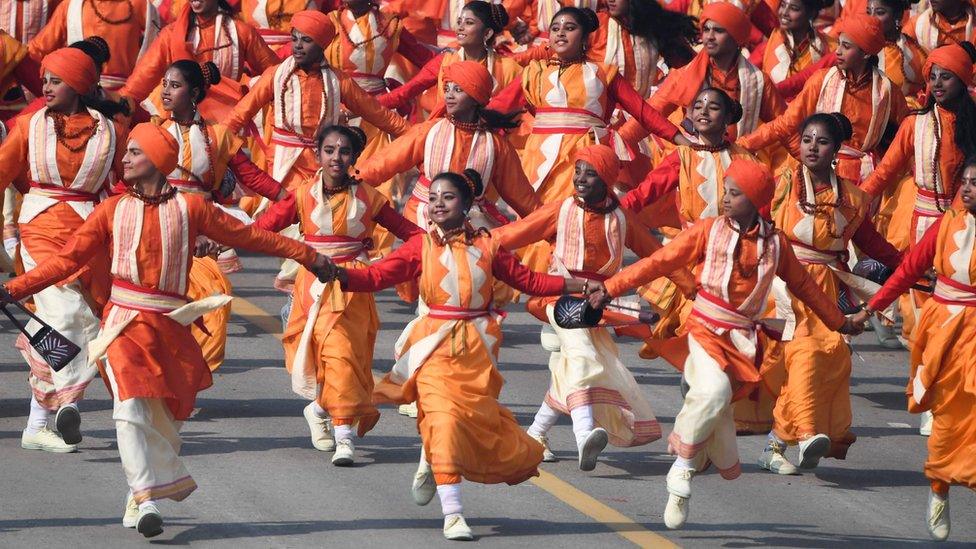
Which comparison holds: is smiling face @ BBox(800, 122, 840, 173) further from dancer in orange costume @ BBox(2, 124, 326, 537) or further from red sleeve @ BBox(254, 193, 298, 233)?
dancer in orange costume @ BBox(2, 124, 326, 537)

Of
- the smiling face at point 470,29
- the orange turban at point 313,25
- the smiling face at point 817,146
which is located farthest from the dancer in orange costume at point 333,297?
the smiling face at point 470,29

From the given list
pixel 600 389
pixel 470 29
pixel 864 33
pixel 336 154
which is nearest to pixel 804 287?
pixel 600 389

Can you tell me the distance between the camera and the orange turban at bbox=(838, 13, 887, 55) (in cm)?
1347

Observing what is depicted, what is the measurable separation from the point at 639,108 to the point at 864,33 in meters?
1.51

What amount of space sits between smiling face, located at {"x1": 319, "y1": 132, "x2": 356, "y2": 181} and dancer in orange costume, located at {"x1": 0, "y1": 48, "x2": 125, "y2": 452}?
1.05m

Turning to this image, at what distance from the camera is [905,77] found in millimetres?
15070

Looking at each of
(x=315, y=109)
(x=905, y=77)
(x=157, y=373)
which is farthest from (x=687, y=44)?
(x=157, y=373)

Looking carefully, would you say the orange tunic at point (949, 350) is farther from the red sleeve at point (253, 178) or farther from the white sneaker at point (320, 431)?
the red sleeve at point (253, 178)

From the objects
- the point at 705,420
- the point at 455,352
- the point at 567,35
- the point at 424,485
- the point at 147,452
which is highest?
the point at 567,35

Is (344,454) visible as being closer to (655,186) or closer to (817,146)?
(655,186)

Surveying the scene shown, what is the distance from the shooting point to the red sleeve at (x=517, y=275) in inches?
401

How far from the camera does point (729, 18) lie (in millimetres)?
13352

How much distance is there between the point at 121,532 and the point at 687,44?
6.85m

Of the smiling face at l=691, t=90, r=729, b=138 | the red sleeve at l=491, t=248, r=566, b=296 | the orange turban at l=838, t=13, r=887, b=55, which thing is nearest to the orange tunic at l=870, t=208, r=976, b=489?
the smiling face at l=691, t=90, r=729, b=138
